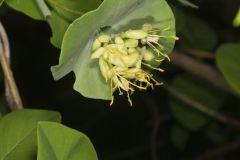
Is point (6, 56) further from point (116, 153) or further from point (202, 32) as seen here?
point (116, 153)

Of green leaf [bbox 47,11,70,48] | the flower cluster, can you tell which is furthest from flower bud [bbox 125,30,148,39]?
green leaf [bbox 47,11,70,48]

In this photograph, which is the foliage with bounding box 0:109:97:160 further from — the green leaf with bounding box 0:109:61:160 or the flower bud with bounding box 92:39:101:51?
the flower bud with bounding box 92:39:101:51

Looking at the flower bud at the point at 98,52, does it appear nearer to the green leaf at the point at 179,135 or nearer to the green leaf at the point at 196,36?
the green leaf at the point at 196,36

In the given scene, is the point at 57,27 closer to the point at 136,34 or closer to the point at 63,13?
the point at 63,13

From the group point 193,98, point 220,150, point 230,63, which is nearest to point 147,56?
point 230,63

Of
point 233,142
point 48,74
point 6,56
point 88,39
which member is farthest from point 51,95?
point 88,39

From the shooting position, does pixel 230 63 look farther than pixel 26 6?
Yes
